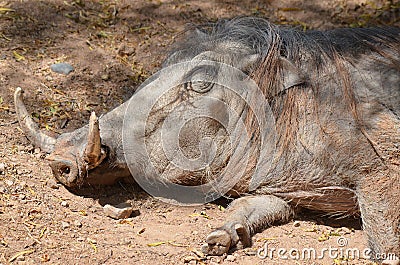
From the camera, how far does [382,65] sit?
3816mm

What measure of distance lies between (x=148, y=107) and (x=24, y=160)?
79 cm

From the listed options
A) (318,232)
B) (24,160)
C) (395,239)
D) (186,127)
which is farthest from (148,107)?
(395,239)

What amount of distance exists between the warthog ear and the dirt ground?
0.76 metres

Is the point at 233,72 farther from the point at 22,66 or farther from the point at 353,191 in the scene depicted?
the point at 22,66

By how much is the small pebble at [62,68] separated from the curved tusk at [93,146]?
1403 millimetres

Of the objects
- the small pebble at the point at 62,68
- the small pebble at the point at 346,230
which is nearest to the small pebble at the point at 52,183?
the small pebble at the point at 62,68

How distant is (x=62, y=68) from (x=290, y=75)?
184 centimetres

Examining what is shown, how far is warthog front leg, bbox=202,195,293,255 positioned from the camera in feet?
10.9

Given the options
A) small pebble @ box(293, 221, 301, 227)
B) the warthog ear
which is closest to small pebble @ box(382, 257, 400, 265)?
small pebble @ box(293, 221, 301, 227)

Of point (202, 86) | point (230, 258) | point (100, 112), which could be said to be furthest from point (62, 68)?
point (230, 258)

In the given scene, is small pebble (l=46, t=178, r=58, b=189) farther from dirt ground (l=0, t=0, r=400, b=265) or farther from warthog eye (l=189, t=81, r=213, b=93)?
warthog eye (l=189, t=81, r=213, b=93)

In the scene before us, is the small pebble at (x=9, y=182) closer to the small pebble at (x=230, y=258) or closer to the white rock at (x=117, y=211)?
the white rock at (x=117, y=211)

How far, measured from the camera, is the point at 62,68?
193 inches

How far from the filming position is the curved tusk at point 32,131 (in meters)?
4.01
